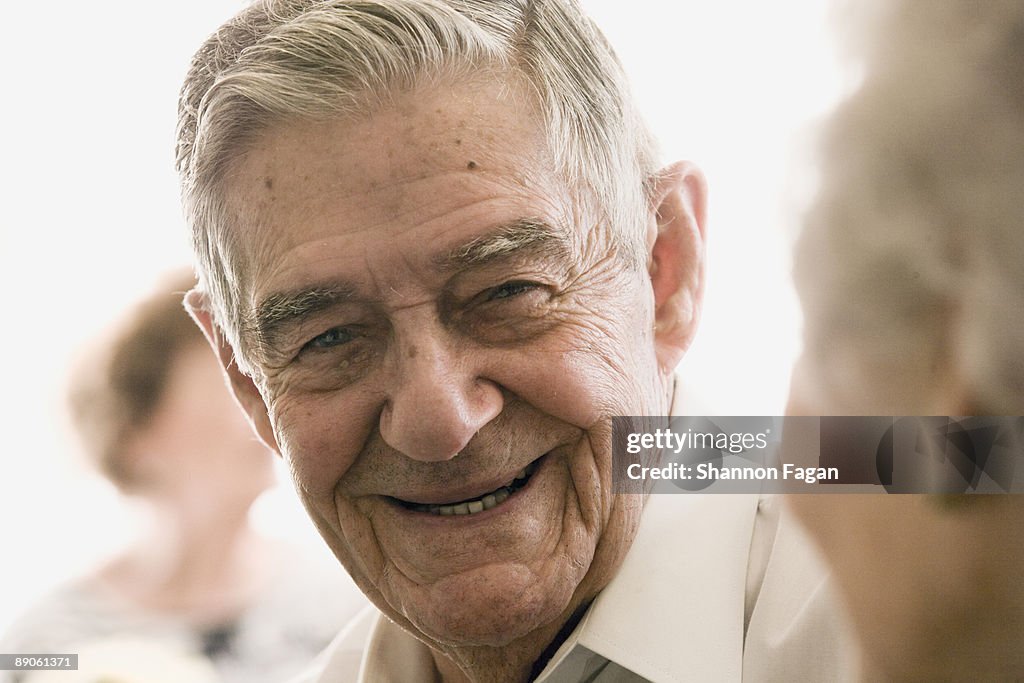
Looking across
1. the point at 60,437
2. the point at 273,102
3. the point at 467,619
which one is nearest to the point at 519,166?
the point at 273,102

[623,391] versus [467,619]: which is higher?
[623,391]

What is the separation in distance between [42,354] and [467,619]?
143 centimetres

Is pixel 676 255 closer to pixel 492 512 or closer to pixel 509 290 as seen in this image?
pixel 509 290

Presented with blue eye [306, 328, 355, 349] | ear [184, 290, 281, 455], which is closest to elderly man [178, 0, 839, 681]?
blue eye [306, 328, 355, 349]

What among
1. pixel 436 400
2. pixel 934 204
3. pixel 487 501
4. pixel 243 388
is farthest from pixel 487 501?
pixel 934 204

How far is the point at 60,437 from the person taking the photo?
→ 1.95 m

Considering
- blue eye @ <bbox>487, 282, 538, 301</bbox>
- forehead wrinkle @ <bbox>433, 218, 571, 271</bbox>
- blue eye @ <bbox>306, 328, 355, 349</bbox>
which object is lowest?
blue eye @ <bbox>306, 328, 355, 349</bbox>

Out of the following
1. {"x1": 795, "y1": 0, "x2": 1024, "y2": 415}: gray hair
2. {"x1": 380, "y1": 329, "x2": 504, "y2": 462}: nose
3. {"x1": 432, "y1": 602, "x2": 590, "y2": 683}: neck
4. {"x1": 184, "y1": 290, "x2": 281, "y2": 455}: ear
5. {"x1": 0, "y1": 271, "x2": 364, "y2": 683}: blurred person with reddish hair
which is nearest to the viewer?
{"x1": 795, "y1": 0, "x2": 1024, "y2": 415}: gray hair

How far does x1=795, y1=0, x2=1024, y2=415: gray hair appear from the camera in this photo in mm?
592

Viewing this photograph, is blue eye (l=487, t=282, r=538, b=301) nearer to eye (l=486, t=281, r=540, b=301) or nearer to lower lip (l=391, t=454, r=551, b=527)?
eye (l=486, t=281, r=540, b=301)

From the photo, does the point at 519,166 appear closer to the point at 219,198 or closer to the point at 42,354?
the point at 219,198

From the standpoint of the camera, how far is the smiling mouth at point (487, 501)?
902 millimetres

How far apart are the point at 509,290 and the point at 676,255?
224mm

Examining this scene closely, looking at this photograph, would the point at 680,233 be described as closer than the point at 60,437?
Yes
